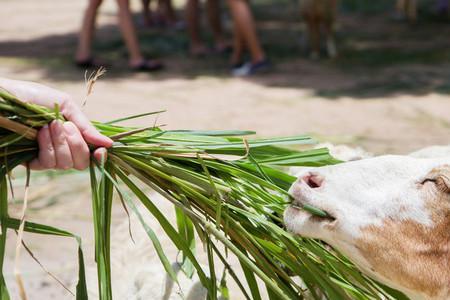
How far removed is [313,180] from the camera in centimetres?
204

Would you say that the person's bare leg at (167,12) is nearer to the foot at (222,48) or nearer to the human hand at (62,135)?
the foot at (222,48)

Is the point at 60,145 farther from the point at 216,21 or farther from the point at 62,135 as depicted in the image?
the point at 216,21

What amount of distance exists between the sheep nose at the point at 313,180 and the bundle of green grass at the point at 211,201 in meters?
0.16

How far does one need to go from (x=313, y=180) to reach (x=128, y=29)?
6.09 meters

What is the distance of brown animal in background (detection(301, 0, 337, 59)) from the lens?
916cm

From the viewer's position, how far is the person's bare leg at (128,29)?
7.64 meters

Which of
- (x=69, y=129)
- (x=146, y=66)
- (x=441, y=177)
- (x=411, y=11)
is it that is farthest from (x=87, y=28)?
(x=441, y=177)

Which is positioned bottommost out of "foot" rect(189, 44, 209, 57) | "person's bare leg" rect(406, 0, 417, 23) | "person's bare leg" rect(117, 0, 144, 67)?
"person's bare leg" rect(406, 0, 417, 23)

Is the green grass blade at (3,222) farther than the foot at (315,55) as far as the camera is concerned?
No

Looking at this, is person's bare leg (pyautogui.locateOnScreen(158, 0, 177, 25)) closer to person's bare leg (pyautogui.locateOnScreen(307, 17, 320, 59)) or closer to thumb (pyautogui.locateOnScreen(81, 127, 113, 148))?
person's bare leg (pyautogui.locateOnScreen(307, 17, 320, 59))

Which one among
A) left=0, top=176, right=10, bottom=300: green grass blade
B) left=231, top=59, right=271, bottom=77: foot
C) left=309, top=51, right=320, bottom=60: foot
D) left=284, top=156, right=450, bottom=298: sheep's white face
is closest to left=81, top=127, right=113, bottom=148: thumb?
left=0, top=176, right=10, bottom=300: green grass blade

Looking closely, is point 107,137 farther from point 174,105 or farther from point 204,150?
point 174,105

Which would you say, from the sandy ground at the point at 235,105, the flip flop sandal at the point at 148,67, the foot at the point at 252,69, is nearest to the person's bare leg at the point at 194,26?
the sandy ground at the point at 235,105

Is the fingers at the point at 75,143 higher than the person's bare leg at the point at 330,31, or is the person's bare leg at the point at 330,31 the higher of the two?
the fingers at the point at 75,143
